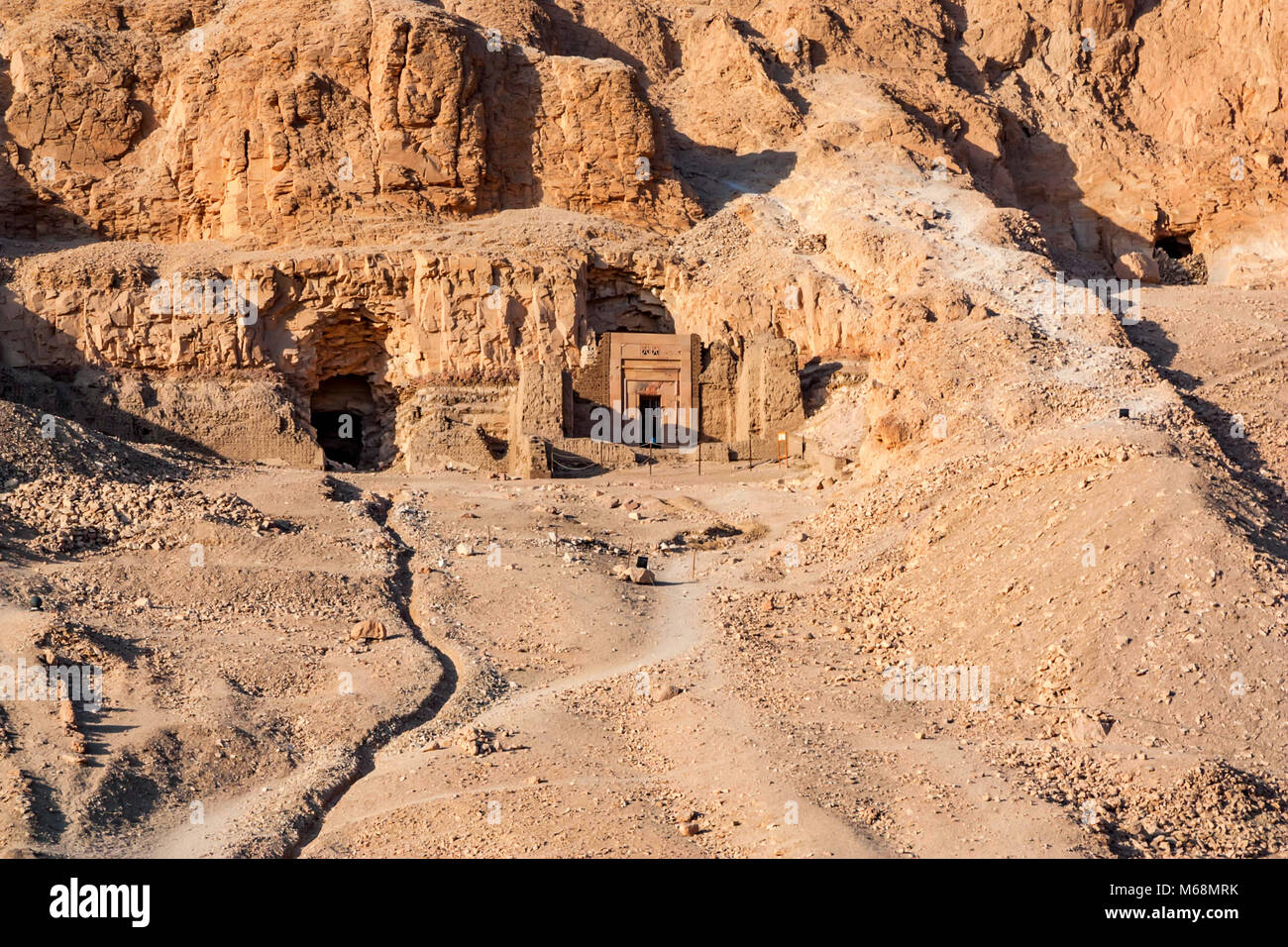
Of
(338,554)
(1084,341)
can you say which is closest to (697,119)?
(1084,341)

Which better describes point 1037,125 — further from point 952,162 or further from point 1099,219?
point 952,162

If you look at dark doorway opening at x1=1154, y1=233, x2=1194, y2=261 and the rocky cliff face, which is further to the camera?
dark doorway opening at x1=1154, y1=233, x2=1194, y2=261

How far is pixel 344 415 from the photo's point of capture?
4041cm

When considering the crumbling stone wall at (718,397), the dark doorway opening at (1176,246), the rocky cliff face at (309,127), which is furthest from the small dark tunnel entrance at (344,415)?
the dark doorway opening at (1176,246)

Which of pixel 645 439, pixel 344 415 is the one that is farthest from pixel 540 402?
pixel 344 415

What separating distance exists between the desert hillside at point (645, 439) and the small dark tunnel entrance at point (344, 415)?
156mm

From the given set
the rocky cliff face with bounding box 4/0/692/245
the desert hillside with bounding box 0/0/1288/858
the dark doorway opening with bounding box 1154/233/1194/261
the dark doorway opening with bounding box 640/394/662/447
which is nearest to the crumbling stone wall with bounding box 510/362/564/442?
the desert hillside with bounding box 0/0/1288/858

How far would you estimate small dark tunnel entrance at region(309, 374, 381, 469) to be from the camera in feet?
130

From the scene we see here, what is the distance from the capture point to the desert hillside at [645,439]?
577 inches

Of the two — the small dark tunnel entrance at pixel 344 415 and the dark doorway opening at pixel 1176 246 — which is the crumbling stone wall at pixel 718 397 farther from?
the dark doorway opening at pixel 1176 246

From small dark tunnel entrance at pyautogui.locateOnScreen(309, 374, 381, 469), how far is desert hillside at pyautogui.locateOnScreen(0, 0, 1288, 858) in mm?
156

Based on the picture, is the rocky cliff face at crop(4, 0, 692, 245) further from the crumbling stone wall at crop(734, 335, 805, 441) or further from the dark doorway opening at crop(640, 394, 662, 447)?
the crumbling stone wall at crop(734, 335, 805, 441)

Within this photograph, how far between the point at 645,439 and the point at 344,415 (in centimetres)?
956

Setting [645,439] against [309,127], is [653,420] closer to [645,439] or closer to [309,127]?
[645,439]
